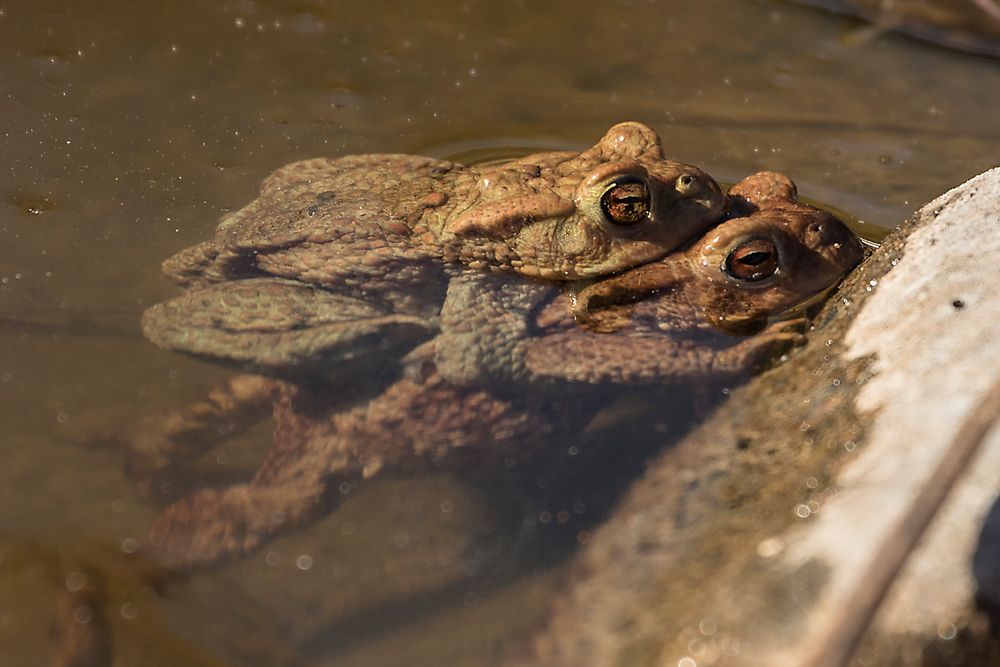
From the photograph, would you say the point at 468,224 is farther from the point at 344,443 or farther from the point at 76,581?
the point at 76,581

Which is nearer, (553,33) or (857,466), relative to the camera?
(857,466)

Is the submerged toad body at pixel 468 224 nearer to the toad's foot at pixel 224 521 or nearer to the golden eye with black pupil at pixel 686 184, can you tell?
the golden eye with black pupil at pixel 686 184

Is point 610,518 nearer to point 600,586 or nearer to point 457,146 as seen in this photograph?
point 600,586

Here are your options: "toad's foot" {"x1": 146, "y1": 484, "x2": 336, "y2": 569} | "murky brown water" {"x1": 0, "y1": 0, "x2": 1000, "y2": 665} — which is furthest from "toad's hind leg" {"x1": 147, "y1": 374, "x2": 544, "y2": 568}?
"murky brown water" {"x1": 0, "y1": 0, "x2": 1000, "y2": 665}

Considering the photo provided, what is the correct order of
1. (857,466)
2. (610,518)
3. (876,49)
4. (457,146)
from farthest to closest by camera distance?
1. (876,49)
2. (457,146)
3. (610,518)
4. (857,466)

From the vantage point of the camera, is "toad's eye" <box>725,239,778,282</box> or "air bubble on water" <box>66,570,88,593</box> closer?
"air bubble on water" <box>66,570,88,593</box>

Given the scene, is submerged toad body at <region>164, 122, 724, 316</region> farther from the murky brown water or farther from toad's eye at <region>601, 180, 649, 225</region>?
the murky brown water

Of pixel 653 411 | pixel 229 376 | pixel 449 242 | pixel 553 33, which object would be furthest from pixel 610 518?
pixel 553 33

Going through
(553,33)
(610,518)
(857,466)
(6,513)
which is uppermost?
(553,33)

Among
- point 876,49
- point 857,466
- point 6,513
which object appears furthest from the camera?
point 876,49

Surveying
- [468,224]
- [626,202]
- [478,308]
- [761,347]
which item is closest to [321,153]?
[468,224]
